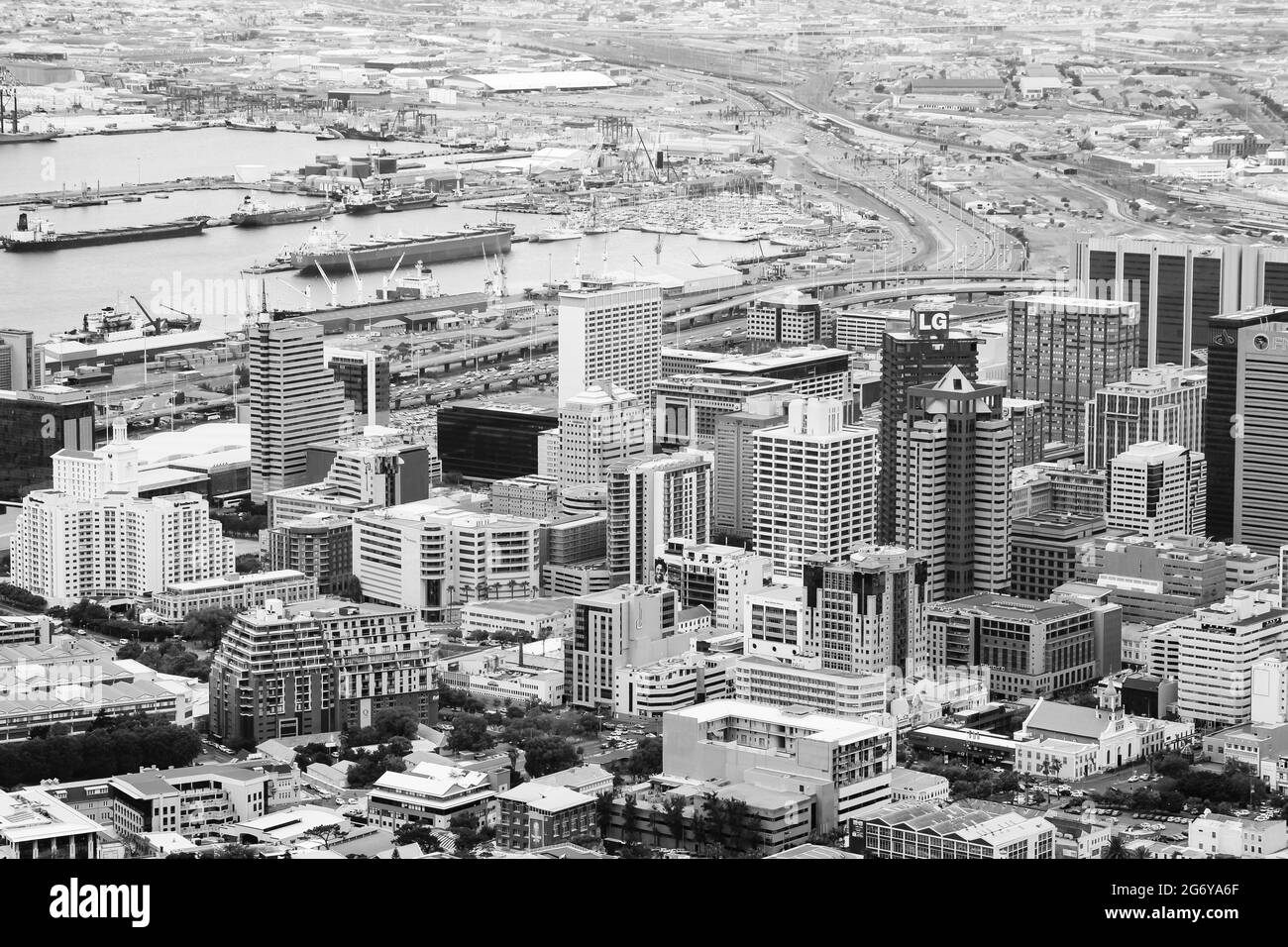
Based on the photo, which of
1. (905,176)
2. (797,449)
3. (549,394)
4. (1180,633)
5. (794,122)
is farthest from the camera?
(794,122)

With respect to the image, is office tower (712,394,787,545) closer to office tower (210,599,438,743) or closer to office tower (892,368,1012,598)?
office tower (892,368,1012,598)

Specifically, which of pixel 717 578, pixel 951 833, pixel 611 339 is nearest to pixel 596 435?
pixel 717 578

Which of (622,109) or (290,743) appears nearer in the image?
(290,743)

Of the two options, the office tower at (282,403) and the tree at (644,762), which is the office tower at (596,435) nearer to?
the office tower at (282,403)

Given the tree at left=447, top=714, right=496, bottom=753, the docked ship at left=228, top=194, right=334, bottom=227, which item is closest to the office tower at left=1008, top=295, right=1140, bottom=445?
the tree at left=447, top=714, right=496, bottom=753

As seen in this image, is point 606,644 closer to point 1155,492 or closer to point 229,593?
point 229,593

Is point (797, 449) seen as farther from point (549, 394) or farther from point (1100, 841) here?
point (549, 394)
